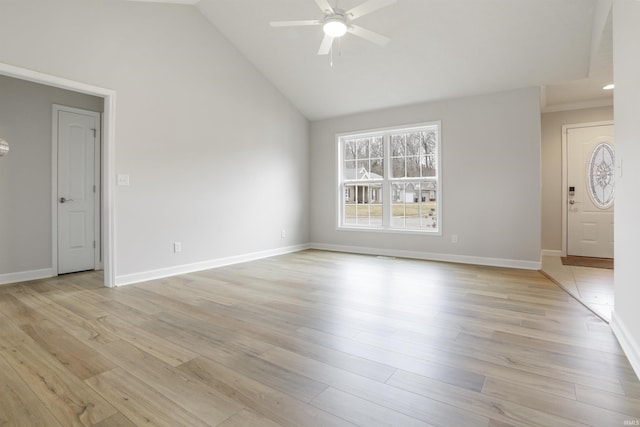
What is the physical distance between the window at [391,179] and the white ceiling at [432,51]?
624 mm

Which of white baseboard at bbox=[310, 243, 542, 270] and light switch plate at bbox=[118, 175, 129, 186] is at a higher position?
light switch plate at bbox=[118, 175, 129, 186]

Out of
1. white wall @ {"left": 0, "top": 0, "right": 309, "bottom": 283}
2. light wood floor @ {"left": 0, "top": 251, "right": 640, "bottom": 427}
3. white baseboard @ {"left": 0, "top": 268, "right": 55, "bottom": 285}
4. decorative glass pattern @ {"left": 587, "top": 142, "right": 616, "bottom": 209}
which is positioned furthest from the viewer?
decorative glass pattern @ {"left": 587, "top": 142, "right": 616, "bottom": 209}

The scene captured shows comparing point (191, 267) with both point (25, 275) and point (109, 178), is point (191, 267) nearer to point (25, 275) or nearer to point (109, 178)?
point (109, 178)

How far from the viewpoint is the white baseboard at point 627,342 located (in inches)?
70.3

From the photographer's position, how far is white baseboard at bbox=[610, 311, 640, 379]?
5.86 ft

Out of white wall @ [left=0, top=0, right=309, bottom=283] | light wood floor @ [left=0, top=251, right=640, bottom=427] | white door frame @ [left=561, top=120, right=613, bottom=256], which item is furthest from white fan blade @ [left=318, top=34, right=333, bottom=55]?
white door frame @ [left=561, top=120, right=613, bottom=256]

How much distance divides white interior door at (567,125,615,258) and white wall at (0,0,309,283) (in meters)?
5.15

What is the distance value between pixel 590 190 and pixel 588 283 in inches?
104

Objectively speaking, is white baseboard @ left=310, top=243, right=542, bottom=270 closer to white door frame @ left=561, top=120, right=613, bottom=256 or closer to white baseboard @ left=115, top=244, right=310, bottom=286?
white baseboard @ left=115, top=244, right=310, bottom=286

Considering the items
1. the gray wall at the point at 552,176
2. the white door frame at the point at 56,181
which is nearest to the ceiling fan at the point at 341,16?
the white door frame at the point at 56,181

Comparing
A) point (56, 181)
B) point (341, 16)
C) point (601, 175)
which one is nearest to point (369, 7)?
point (341, 16)

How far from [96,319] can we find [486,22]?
486 cm

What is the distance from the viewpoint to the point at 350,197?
6.24 m

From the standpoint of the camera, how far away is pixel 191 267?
4398 millimetres
